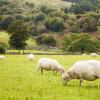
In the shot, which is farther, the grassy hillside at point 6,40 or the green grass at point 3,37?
the green grass at point 3,37

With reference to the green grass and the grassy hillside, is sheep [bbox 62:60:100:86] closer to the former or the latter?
the grassy hillside

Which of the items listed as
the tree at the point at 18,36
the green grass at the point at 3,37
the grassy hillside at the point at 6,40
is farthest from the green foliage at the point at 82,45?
the green grass at the point at 3,37

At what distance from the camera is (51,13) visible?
7480 inches

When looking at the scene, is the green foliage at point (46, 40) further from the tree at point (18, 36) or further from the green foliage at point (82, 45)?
the tree at point (18, 36)

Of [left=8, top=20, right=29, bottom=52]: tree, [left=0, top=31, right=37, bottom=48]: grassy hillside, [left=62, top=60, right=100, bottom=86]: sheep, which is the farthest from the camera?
[left=0, top=31, right=37, bottom=48]: grassy hillside

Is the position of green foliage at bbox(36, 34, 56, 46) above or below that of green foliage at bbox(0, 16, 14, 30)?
below

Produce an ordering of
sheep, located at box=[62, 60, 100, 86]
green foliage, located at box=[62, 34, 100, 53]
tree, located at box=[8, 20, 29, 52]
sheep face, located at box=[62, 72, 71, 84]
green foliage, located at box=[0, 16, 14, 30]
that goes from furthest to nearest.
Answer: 1. green foliage, located at box=[0, 16, 14, 30]
2. green foliage, located at box=[62, 34, 100, 53]
3. tree, located at box=[8, 20, 29, 52]
4. sheep face, located at box=[62, 72, 71, 84]
5. sheep, located at box=[62, 60, 100, 86]

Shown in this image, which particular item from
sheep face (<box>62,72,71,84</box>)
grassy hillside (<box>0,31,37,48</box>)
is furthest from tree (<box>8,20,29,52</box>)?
sheep face (<box>62,72,71,84</box>)

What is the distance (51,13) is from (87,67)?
170 m

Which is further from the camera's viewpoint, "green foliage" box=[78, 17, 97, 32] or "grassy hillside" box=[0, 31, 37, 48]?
"green foliage" box=[78, 17, 97, 32]

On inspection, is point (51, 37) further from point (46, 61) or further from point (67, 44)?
point (46, 61)

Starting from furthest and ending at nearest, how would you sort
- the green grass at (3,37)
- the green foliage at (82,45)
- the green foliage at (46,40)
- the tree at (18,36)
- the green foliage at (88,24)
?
1. the green foliage at (88,24)
2. the green grass at (3,37)
3. the green foliage at (46,40)
4. the green foliage at (82,45)
5. the tree at (18,36)

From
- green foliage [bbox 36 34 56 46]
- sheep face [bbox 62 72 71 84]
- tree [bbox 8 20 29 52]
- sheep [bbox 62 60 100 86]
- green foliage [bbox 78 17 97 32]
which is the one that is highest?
sheep [bbox 62 60 100 86]

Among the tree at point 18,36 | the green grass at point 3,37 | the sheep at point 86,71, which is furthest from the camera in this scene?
the green grass at point 3,37
